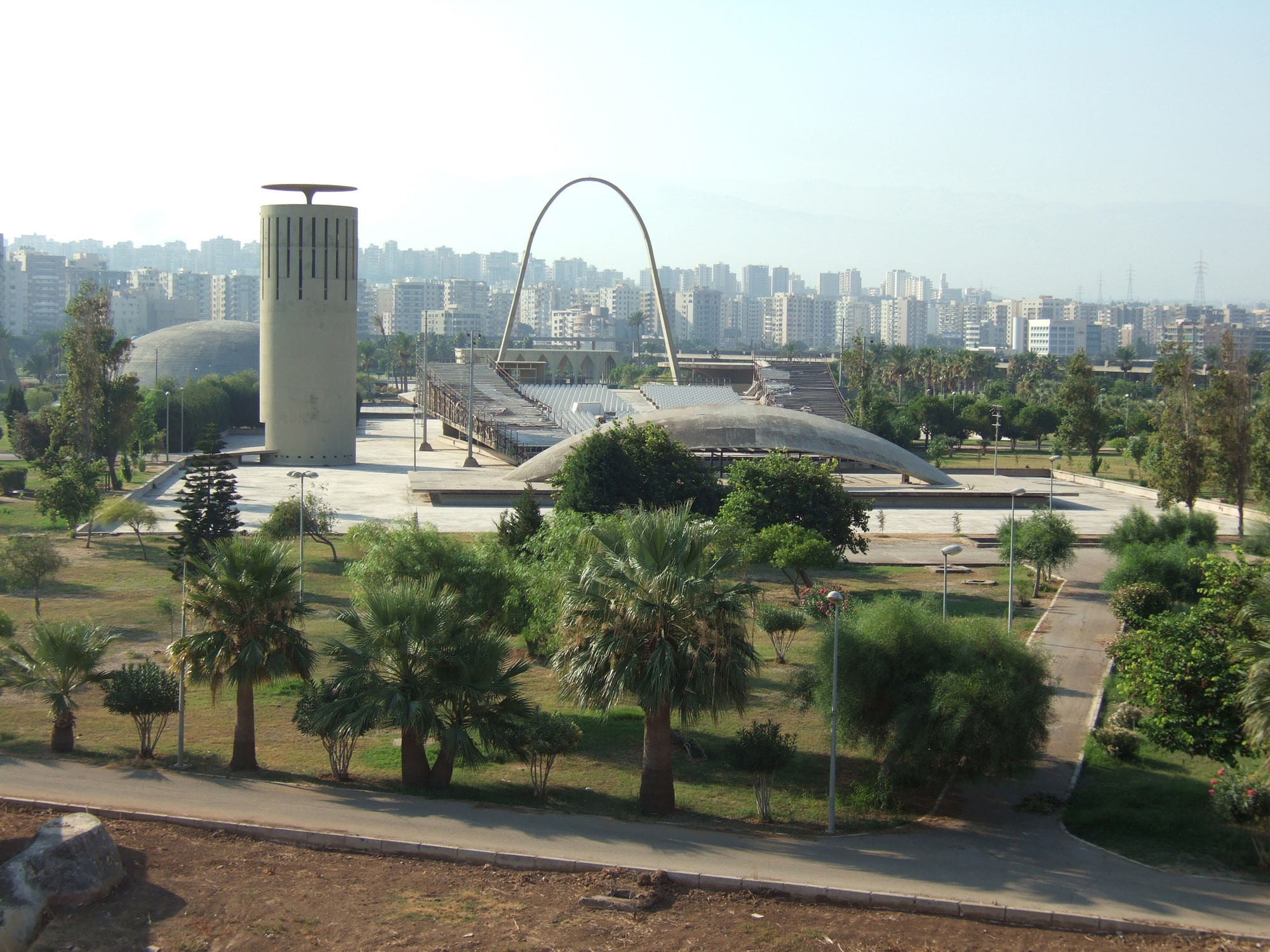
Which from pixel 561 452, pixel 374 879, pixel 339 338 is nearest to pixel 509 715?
pixel 374 879

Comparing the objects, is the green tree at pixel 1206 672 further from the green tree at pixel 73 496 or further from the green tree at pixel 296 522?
the green tree at pixel 73 496

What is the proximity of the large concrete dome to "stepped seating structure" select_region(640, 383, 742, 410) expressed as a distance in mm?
47707

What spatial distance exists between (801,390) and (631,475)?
45887 mm

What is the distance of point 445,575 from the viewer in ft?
75.9

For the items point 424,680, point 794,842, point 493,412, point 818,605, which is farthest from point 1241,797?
point 493,412

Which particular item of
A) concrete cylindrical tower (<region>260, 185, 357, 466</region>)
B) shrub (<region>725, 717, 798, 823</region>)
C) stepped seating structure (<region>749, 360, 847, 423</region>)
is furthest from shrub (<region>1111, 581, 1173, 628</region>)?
stepped seating structure (<region>749, 360, 847, 423</region>)

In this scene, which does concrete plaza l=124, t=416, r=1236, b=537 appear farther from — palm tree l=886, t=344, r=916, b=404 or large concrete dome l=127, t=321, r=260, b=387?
large concrete dome l=127, t=321, r=260, b=387

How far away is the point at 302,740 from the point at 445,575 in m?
4.21

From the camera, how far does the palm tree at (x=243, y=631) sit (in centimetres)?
1802

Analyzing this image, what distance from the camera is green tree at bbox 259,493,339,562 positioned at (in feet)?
113

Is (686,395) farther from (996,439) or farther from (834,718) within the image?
(834,718)

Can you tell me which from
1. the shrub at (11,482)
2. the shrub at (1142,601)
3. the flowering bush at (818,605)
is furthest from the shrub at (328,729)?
the shrub at (11,482)

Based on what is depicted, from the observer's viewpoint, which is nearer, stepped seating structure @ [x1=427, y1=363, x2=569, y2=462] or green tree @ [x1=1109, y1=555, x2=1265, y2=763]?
green tree @ [x1=1109, y1=555, x2=1265, y2=763]

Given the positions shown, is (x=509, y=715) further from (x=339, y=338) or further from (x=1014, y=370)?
(x=1014, y=370)
